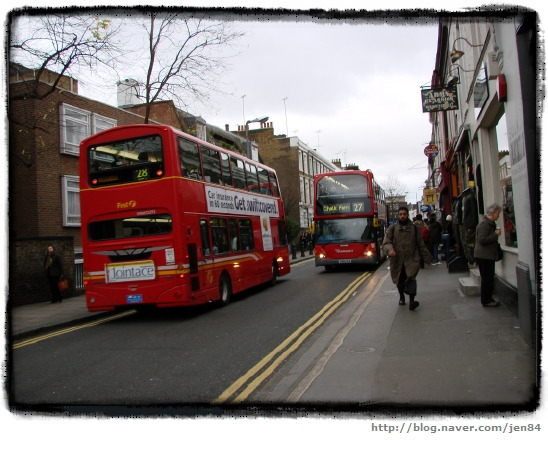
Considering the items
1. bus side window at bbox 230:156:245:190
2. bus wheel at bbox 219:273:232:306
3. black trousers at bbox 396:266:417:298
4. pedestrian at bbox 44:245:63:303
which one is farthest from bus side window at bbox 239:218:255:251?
pedestrian at bbox 44:245:63:303

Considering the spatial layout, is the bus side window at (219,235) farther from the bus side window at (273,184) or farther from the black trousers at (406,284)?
the bus side window at (273,184)

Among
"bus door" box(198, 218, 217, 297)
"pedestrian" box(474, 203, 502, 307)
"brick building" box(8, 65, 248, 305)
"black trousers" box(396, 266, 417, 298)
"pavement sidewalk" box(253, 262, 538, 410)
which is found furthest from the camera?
"brick building" box(8, 65, 248, 305)

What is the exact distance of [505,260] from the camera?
8.45 metres

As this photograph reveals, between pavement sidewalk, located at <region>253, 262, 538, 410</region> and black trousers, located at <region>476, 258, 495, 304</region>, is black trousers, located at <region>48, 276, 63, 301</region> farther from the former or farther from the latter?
black trousers, located at <region>476, 258, 495, 304</region>

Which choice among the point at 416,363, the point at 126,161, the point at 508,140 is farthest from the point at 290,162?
the point at 416,363

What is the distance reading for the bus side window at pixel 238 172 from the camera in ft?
43.0

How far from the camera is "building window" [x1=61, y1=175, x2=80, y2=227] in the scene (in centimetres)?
1803

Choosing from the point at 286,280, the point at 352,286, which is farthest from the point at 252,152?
the point at 352,286

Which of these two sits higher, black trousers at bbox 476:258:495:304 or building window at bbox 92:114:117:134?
building window at bbox 92:114:117:134

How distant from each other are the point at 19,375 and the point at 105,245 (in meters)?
3.98

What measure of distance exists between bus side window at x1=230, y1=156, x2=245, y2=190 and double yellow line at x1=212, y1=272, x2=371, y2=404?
4389 mm

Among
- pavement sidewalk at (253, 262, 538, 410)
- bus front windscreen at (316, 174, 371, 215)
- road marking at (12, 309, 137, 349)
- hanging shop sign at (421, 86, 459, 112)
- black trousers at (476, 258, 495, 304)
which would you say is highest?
hanging shop sign at (421, 86, 459, 112)

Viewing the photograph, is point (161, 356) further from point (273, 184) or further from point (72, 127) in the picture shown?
point (72, 127)

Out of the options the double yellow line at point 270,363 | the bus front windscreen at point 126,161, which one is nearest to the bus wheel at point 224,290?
the double yellow line at point 270,363
